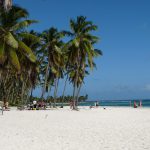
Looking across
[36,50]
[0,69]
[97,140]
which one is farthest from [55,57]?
[97,140]

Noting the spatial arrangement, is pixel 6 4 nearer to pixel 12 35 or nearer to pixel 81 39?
pixel 12 35

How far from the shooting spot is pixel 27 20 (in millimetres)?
26484

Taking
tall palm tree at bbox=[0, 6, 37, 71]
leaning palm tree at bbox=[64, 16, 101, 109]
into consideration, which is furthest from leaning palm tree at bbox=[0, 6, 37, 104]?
leaning palm tree at bbox=[64, 16, 101, 109]

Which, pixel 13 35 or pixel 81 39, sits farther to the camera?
pixel 81 39

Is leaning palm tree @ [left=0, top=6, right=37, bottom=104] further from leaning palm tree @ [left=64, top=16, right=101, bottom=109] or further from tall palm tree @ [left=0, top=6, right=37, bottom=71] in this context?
leaning palm tree @ [left=64, top=16, right=101, bottom=109]

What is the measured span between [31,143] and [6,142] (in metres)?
0.84

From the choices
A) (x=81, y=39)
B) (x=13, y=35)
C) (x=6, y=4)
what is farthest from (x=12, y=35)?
(x=81, y=39)

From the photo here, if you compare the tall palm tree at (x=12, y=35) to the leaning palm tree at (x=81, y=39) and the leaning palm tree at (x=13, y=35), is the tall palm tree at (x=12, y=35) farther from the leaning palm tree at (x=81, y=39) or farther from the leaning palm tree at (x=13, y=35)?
the leaning palm tree at (x=81, y=39)

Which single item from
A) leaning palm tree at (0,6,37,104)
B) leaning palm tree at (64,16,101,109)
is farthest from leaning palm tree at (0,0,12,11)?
leaning palm tree at (64,16,101,109)

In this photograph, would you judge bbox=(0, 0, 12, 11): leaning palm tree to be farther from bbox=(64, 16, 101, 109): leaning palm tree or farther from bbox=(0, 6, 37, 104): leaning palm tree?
bbox=(64, 16, 101, 109): leaning palm tree

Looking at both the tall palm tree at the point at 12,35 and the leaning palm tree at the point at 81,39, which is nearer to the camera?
the tall palm tree at the point at 12,35

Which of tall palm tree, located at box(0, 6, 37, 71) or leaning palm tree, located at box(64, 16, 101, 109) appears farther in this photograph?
leaning palm tree, located at box(64, 16, 101, 109)

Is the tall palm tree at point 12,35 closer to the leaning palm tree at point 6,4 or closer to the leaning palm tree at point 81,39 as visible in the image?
the leaning palm tree at point 6,4

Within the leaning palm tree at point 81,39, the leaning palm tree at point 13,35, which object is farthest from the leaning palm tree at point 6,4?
the leaning palm tree at point 81,39
